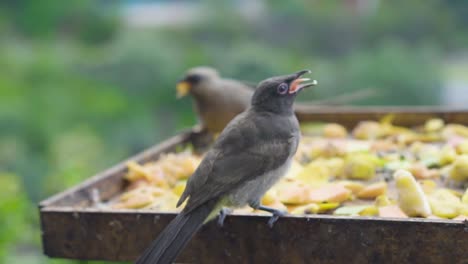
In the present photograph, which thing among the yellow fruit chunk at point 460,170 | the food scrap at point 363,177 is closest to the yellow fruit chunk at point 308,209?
the food scrap at point 363,177

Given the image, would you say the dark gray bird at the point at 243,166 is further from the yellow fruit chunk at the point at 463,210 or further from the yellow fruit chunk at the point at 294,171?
the yellow fruit chunk at the point at 463,210

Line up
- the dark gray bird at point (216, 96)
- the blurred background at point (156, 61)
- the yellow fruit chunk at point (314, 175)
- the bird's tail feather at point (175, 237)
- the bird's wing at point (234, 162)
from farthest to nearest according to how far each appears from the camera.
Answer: the blurred background at point (156, 61) → the dark gray bird at point (216, 96) → the yellow fruit chunk at point (314, 175) → the bird's wing at point (234, 162) → the bird's tail feather at point (175, 237)

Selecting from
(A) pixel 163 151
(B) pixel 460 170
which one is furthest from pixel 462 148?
(A) pixel 163 151

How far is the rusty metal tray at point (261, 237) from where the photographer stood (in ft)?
6.12

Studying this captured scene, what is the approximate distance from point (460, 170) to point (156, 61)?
11.3 ft

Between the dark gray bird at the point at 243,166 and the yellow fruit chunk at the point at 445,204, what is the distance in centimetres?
53

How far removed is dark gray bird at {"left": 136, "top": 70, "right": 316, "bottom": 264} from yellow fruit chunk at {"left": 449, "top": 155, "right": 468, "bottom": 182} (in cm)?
72

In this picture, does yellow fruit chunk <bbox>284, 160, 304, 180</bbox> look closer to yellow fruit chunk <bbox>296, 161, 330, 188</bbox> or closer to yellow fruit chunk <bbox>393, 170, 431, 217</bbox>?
yellow fruit chunk <bbox>296, 161, 330, 188</bbox>

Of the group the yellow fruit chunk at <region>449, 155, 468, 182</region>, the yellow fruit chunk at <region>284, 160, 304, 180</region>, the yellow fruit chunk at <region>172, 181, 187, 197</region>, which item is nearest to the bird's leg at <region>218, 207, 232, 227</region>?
the yellow fruit chunk at <region>172, 181, 187, 197</region>

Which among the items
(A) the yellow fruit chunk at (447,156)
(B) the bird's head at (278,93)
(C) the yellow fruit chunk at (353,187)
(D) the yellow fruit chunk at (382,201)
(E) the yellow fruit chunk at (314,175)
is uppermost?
(B) the bird's head at (278,93)

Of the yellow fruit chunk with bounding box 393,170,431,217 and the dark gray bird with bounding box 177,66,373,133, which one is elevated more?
the dark gray bird with bounding box 177,66,373,133

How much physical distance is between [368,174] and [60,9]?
414 centimetres

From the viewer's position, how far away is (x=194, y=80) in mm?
3910

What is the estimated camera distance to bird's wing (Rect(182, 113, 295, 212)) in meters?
2.02
